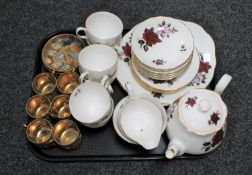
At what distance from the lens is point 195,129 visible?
73cm

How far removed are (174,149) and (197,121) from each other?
→ 75 mm

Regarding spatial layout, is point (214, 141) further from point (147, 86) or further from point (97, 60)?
point (97, 60)

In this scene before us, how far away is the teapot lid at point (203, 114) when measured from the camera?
728 mm

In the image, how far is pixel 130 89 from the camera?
0.79 m

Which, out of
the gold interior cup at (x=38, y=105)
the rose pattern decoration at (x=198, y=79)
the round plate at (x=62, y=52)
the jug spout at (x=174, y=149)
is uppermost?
the rose pattern decoration at (x=198, y=79)

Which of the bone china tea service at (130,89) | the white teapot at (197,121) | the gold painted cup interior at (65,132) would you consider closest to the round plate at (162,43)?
the bone china tea service at (130,89)

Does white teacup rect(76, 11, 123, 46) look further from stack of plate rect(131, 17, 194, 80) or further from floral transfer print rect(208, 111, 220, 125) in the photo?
floral transfer print rect(208, 111, 220, 125)

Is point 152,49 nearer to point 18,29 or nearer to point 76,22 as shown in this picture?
A: point 76,22

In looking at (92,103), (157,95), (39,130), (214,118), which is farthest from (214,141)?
(39,130)

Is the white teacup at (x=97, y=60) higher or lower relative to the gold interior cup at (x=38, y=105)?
higher

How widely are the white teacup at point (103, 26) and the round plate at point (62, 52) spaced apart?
3cm

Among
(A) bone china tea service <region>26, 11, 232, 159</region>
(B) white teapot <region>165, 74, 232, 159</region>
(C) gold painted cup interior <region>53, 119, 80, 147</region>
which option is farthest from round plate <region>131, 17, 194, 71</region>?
(C) gold painted cup interior <region>53, 119, 80, 147</region>

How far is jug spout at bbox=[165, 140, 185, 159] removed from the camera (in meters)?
0.76

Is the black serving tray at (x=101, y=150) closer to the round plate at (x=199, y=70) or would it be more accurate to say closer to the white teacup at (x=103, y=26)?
the round plate at (x=199, y=70)
